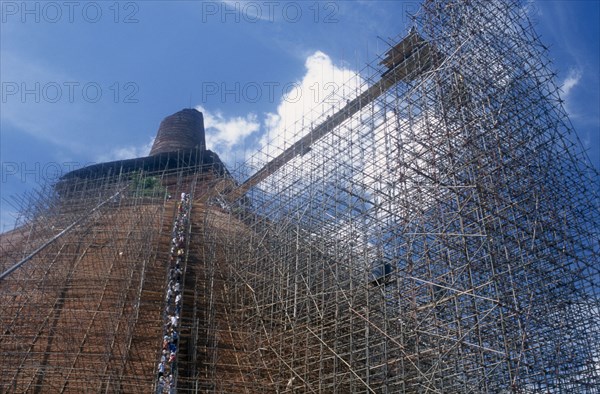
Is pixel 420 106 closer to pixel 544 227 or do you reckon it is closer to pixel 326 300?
pixel 544 227

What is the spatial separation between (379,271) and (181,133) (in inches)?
1214

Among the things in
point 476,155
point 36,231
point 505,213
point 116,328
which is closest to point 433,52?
point 476,155

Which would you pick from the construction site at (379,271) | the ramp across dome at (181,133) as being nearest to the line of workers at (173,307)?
the construction site at (379,271)

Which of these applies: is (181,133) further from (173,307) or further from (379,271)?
(379,271)

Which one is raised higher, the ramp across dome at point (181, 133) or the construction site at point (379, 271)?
the ramp across dome at point (181, 133)

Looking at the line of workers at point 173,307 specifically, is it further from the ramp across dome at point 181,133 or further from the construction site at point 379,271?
the ramp across dome at point 181,133

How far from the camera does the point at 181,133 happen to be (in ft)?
146

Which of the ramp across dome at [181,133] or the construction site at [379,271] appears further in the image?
the ramp across dome at [181,133]

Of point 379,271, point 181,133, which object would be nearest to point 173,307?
point 379,271

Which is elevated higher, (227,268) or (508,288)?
(227,268)

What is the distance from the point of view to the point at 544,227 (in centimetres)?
1658

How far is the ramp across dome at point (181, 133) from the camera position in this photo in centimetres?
4313

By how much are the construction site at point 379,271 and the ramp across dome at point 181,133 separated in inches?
785

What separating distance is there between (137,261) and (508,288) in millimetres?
12057
